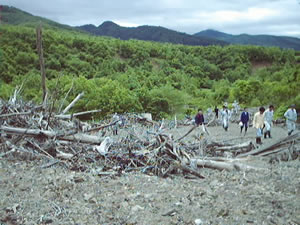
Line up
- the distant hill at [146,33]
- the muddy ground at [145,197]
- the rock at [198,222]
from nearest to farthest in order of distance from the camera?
the rock at [198,222]
the muddy ground at [145,197]
the distant hill at [146,33]

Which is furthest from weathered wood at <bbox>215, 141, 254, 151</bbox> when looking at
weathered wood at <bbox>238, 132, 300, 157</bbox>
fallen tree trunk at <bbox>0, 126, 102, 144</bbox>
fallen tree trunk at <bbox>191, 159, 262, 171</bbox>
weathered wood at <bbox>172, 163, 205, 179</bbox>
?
fallen tree trunk at <bbox>0, 126, 102, 144</bbox>

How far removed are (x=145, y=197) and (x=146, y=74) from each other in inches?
2531

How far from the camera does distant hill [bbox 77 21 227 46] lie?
139m

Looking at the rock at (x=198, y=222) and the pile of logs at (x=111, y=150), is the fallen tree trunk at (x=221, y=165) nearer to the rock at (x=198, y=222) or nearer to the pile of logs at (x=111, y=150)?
the pile of logs at (x=111, y=150)

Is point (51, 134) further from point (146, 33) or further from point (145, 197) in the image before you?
point (146, 33)

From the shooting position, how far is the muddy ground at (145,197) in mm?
3832

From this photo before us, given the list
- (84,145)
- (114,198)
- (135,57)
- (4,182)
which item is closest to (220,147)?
(84,145)

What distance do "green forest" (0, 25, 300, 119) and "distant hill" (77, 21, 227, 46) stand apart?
138ft

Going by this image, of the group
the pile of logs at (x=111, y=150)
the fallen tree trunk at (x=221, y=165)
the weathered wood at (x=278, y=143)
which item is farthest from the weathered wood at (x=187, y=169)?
the weathered wood at (x=278, y=143)

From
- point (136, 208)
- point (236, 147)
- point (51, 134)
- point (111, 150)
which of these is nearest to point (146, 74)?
point (236, 147)

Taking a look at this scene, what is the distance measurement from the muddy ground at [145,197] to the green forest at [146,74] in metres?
14.5

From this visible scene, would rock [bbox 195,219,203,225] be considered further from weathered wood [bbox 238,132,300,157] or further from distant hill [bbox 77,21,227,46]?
distant hill [bbox 77,21,227,46]

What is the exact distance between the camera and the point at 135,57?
80.5m

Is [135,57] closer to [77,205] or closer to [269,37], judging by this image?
[77,205]
